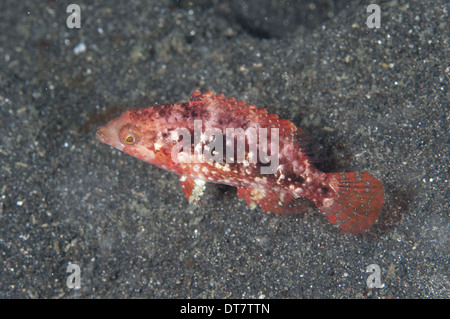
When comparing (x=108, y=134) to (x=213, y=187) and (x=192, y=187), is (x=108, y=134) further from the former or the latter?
(x=213, y=187)

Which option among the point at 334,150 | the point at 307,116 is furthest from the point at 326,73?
the point at 334,150

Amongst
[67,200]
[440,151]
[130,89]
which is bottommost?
[67,200]

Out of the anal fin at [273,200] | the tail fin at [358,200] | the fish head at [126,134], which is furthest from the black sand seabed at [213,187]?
the fish head at [126,134]

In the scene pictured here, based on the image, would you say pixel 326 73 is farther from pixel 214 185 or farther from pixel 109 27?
pixel 109 27

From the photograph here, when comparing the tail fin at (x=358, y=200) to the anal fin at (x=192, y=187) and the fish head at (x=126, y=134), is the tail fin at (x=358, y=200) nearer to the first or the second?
the anal fin at (x=192, y=187)

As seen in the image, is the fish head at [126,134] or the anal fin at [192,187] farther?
the anal fin at [192,187]

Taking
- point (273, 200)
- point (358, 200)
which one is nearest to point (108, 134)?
point (273, 200)
